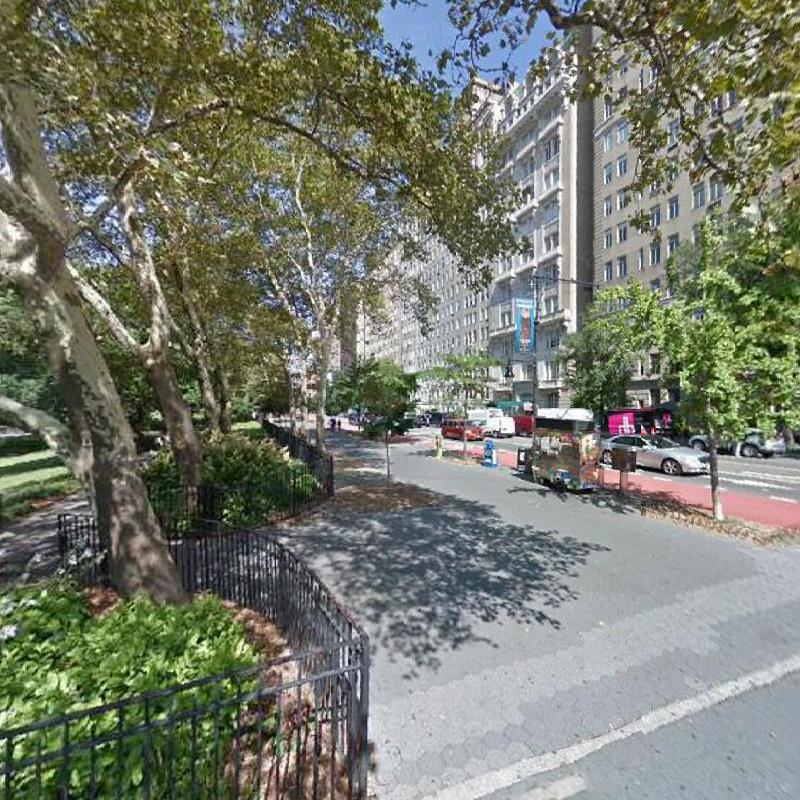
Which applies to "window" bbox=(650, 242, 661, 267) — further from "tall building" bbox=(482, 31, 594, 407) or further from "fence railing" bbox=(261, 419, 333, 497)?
"fence railing" bbox=(261, 419, 333, 497)

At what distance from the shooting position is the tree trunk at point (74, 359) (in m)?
4.48

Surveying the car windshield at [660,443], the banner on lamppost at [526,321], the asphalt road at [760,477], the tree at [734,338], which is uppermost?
the banner on lamppost at [526,321]

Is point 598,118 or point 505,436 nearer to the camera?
point 505,436

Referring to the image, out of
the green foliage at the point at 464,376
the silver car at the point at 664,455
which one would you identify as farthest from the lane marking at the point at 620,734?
the green foliage at the point at 464,376

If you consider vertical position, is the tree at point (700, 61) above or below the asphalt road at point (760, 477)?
above

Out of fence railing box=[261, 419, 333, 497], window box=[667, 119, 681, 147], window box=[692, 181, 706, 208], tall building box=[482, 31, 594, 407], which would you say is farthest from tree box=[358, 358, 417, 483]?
window box=[692, 181, 706, 208]

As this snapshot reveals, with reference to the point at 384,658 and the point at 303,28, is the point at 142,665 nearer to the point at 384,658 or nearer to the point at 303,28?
the point at 384,658

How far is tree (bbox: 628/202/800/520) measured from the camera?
7.95 m

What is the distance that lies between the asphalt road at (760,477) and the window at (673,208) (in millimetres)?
Answer: 20204

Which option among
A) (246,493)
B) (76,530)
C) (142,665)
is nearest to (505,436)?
(246,493)

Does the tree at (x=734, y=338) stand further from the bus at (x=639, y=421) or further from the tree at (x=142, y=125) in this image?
the bus at (x=639, y=421)

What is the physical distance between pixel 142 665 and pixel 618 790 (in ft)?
10.7

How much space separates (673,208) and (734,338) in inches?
1236

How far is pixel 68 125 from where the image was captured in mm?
6715
